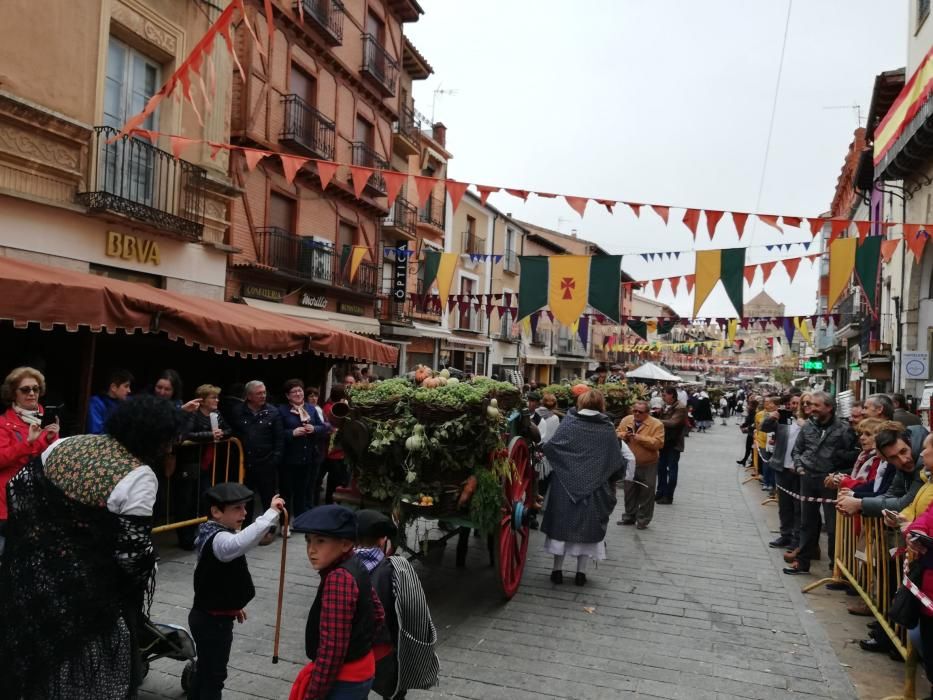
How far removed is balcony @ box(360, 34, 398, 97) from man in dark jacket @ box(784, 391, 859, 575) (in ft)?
52.8

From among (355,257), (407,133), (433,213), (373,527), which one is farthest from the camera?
(433,213)

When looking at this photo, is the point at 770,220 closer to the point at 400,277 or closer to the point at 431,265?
the point at 431,265

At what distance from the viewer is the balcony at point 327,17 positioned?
1578cm

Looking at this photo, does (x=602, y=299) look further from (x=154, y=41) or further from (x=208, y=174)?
(x=154, y=41)

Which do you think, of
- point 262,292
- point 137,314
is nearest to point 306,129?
point 262,292

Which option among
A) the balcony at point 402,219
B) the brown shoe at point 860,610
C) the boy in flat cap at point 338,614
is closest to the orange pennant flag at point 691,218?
the brown shoe at point 860,610

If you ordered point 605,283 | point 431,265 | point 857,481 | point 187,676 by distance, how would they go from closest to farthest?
point 187,676
point 857,481
point 605,283
point 431,265

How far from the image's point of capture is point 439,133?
27.0 metres

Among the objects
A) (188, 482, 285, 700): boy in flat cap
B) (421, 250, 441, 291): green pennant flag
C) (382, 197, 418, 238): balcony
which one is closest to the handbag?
(188, 482, 285, 700): boy in flat cap

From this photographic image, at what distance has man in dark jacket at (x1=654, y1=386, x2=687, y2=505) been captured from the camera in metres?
9.80

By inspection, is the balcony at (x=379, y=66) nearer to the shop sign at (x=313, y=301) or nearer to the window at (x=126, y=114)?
the shop sign at (x=313, y=301)

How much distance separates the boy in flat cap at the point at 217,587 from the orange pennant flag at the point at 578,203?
22.2ft

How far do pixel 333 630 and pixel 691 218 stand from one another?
8.00 metres

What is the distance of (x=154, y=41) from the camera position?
34.0 feet
